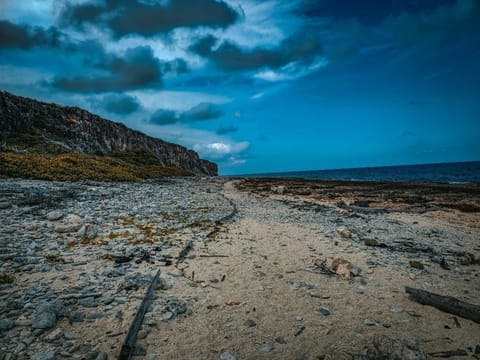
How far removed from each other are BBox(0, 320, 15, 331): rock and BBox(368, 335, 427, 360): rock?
215 inches

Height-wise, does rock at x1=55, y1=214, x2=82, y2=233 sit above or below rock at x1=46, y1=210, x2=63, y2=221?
below

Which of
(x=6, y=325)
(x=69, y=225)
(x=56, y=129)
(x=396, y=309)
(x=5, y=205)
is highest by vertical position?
(x=56, y=129)

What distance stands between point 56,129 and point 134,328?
7086 cm

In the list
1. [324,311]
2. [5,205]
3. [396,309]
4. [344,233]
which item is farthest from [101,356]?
[5,205]

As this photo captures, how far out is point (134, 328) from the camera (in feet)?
14.3

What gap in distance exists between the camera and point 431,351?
420 centimetres

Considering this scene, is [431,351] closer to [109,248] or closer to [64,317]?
[64,317]

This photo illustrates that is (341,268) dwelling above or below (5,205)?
below

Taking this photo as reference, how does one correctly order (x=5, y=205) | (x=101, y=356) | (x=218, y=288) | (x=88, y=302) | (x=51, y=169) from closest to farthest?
(x=101, y=356)
(x=88, y=302)
(x=218, y=288)
(x=5, y=205)
(x=51, y=169)

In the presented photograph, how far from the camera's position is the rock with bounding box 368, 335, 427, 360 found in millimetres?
3648

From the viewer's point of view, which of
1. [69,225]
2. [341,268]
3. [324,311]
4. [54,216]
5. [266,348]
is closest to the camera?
[266,348]

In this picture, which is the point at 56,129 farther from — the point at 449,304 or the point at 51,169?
the point at 449,304

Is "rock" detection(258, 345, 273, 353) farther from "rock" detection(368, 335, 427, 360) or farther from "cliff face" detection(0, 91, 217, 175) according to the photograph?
"cliff face" detection(0, 91, 217, 175)

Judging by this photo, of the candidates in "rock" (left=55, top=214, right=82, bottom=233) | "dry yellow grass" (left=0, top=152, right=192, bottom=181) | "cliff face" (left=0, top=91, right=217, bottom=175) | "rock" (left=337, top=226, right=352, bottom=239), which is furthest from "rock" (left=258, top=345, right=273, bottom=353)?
"cliff face" (left=0, top=91, right=217, bottom=175)
